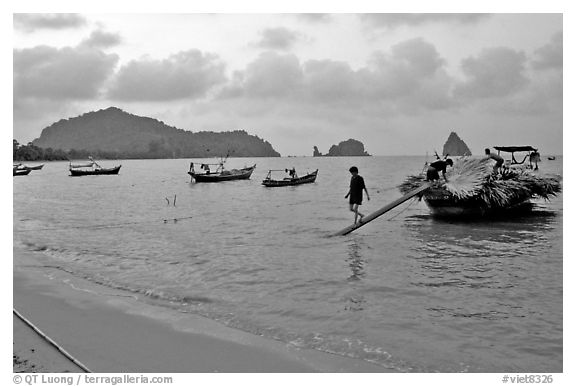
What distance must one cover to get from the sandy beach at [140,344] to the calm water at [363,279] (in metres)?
0.36

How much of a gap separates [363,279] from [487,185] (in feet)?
30.5

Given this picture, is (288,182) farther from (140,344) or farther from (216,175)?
(140,344)

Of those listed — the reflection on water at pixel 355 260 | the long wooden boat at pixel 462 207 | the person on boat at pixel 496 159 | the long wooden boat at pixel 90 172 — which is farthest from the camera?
the long wooden boat at pixel 90 172

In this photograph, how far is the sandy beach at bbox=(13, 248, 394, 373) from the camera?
5.09 meters

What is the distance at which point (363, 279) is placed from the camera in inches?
352

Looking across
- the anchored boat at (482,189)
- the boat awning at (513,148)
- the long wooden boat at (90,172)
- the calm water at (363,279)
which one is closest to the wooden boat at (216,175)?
the long wooden boat at (90,172)

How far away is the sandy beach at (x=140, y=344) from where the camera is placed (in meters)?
5.09

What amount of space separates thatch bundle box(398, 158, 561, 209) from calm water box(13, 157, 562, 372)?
3.19 feet

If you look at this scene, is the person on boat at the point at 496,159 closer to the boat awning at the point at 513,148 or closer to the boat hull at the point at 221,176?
the boat awning at the point at 513,148

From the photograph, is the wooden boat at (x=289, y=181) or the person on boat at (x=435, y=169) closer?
the person on boat at (x=435, y=169)

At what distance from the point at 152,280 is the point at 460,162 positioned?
12.1 meters

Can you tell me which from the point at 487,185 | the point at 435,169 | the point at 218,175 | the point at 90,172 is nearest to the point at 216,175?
the point at 218,175
